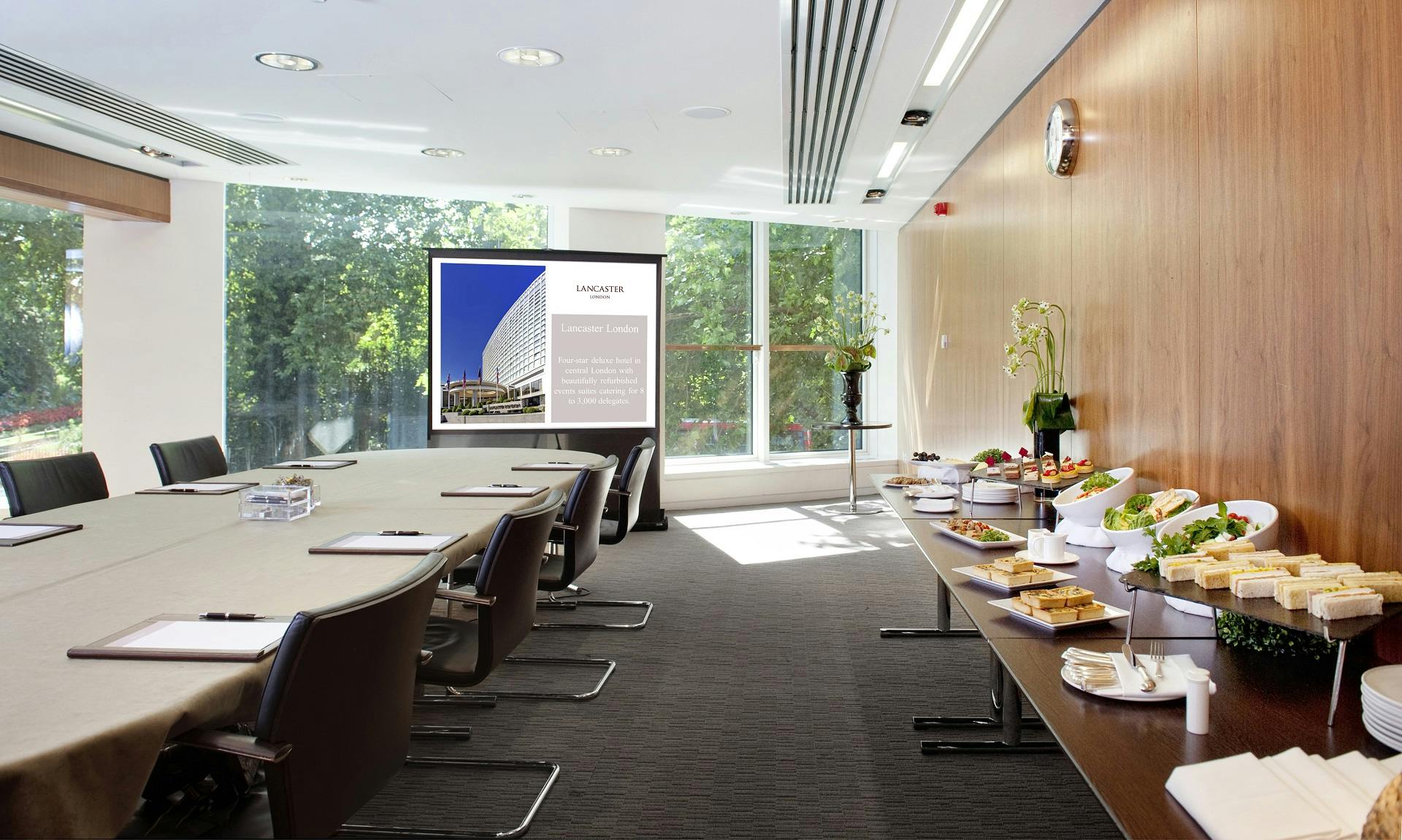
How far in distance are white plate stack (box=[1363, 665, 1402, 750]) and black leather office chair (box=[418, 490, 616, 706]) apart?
1.91 metres

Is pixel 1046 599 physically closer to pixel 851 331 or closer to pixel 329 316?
pixel 329 316

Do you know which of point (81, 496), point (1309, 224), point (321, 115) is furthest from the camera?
point (321, 115)

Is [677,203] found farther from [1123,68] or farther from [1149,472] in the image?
[1149,472]

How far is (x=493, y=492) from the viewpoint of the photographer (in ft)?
12.1

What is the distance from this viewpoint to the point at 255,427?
24.3 ft

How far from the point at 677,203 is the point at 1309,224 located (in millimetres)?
6186

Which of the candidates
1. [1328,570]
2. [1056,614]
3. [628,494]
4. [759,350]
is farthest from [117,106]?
[759,350]

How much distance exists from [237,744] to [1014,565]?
1912 millimetres

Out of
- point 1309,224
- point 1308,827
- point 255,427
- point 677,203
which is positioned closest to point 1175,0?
point 1309,224

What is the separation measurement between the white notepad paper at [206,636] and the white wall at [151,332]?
6072 mm

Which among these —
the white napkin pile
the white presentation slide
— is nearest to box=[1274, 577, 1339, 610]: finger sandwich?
the white napkin pile

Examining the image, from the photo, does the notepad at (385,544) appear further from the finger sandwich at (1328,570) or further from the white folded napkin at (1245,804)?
the finger sandwich at (1328,570)

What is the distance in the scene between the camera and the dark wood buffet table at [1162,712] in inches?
50.7

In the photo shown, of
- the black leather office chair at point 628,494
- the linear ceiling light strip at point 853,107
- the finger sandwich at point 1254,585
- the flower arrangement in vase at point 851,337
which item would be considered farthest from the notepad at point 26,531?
the flower arrangement in vase at point 851,337
